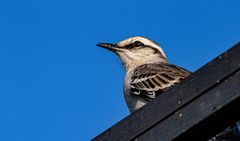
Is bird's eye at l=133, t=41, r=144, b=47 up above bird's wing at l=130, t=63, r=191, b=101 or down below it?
above

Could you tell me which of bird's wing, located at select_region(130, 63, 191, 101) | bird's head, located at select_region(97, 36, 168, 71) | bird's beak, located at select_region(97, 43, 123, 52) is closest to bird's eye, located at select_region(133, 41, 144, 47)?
bird's head, located at select_region(97, 36, 168, 71)

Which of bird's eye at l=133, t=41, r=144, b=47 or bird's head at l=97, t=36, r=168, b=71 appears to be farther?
bird's eye at l=133, t=41, r=144, b=47

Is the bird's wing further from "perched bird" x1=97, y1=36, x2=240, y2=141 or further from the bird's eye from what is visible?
the bird's eye

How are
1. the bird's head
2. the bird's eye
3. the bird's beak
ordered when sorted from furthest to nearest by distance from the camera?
the bird's eye → the bird's beak → the bird's head

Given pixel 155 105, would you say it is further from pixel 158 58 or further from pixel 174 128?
pixel 158 58

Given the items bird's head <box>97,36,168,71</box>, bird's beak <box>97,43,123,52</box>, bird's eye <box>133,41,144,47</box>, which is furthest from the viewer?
bird's eye <box>133,41,144,47</box>

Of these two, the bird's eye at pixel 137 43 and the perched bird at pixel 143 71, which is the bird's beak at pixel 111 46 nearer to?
the perched bird at pixel 143 71

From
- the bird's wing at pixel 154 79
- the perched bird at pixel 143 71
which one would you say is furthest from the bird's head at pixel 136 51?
the bird's wing at pixel 154 79

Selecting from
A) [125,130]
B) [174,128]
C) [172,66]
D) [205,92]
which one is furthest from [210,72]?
[172,66]
